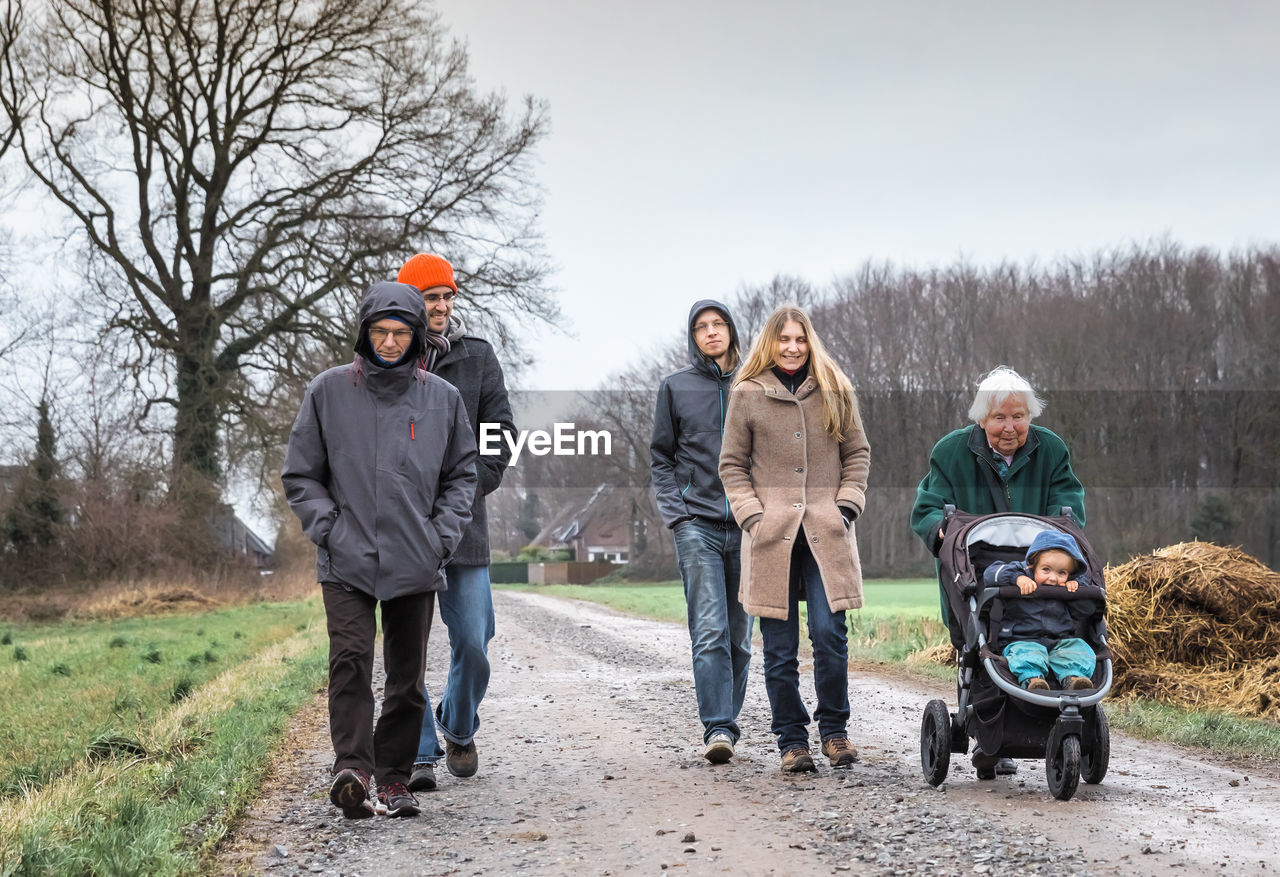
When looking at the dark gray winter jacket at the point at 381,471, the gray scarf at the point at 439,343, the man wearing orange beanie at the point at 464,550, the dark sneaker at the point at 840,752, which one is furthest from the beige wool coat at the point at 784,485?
the dark gray winter jacket at the point at 381,471

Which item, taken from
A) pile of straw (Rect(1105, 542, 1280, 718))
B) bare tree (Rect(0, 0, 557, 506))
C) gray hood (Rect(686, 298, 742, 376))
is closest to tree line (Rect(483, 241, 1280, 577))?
bare tree (Rect(0, 0, 557, 506))

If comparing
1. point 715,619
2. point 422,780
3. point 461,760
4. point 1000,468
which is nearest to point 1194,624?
point 1000,468

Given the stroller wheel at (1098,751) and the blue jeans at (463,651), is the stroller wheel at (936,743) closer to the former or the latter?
the stroller wheel at (1098,751)

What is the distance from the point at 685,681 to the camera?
34.0ft

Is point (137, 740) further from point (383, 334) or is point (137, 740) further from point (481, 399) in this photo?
point (383, 334)

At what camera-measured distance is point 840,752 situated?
604 centimetres

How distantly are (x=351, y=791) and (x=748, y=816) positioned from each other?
150 centimetres

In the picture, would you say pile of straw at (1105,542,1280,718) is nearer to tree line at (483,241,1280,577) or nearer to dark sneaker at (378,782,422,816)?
dark sneaker at (378,782,422,816)

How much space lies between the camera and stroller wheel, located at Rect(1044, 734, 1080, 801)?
198 inches

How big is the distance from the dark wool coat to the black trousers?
2.27ft

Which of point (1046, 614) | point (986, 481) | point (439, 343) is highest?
point (439, 343)

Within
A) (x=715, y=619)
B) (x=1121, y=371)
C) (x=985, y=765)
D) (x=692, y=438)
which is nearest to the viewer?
(x=985, y=765)

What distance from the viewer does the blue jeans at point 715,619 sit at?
6410 mm

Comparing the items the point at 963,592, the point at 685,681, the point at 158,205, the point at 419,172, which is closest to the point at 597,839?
the point at 963,592
